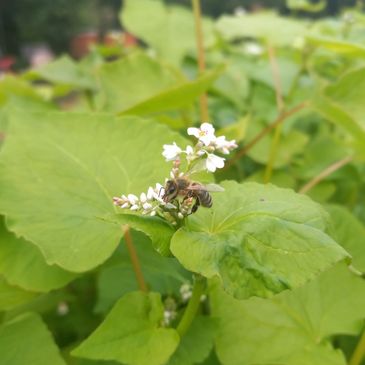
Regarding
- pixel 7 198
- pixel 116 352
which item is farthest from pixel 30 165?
pixel 116 352

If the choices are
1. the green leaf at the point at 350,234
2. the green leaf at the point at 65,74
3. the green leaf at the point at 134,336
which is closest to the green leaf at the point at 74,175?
the green leaf at the point at 134,336

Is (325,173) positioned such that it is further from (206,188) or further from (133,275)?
(206,188)

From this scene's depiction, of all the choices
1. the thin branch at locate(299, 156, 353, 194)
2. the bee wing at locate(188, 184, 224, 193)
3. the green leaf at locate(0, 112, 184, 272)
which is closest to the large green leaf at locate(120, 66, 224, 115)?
the green leaf at locate(0, 112, 184, 272)

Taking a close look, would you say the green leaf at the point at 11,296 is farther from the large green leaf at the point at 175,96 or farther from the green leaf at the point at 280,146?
the green leaf at the point at 280,146

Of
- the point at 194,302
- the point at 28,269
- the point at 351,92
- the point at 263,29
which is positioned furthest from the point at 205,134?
the point at 263,29

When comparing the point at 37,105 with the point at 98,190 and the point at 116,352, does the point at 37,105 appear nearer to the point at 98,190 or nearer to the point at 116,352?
the point at 98,190
